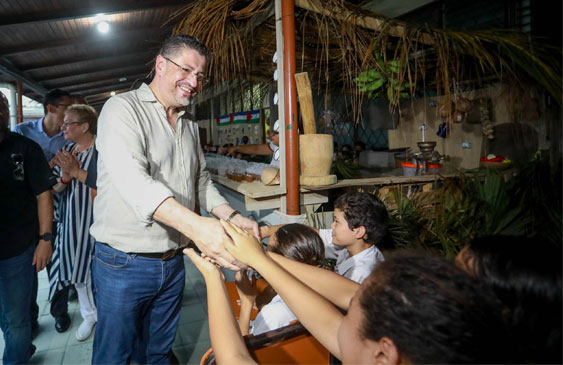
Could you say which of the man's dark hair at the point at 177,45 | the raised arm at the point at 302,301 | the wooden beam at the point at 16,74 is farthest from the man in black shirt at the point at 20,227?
the wooden beam at the point at 16,74

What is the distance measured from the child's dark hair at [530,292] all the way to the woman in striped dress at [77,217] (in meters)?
3.22

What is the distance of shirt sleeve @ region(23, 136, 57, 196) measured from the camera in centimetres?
256

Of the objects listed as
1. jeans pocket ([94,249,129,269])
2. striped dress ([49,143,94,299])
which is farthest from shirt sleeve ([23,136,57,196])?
jeans pocket ([94,249,129,269])

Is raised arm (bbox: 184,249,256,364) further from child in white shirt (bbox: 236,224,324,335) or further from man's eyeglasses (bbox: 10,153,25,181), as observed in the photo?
man's eyeglasses (bbox: 10,153,25,181)

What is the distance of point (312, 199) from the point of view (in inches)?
129

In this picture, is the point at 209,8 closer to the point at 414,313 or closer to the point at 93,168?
the point at 93,168

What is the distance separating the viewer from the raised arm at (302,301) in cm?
121

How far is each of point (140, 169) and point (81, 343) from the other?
8.76 ft

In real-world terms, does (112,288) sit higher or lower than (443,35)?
lower

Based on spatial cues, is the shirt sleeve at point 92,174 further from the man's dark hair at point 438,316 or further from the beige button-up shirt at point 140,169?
the man's dark hair at point 438,316

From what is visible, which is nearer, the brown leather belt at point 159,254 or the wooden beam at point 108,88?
the brown leather belt at point 159,254

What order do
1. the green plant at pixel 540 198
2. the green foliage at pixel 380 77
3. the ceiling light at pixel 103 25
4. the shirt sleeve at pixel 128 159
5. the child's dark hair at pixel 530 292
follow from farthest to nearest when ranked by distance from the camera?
1. the ceiling light at pixel 103 25
2. the green foliage at pixel 380 77
3. the green plant at pixel 540 198
4. the shirt sleeve at pixel 128 159
5. the child's dark hair at pixel 530 292

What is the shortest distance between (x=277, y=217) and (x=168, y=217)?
6.34ft

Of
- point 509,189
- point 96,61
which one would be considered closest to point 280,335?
point 509,189
